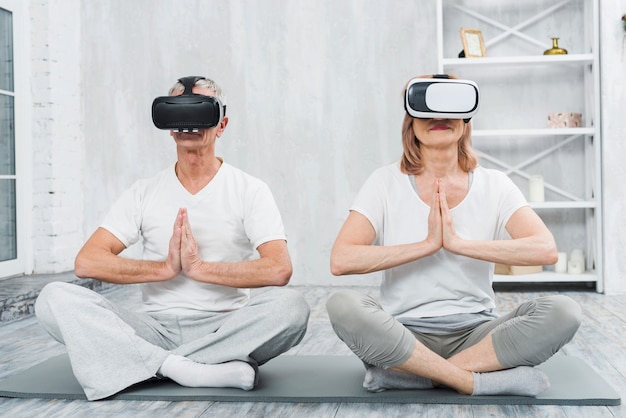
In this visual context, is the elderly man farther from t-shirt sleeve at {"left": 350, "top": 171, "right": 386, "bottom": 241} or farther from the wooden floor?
t-shirt sleeve at {"left": 350, "top": 171, "right": 386, "bottom": 241}

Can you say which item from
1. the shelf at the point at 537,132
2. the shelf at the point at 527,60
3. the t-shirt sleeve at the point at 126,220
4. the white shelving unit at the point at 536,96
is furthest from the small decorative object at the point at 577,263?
the t-shirt sleeve at the point at 126,220

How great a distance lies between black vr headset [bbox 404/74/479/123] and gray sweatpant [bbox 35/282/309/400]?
61cm

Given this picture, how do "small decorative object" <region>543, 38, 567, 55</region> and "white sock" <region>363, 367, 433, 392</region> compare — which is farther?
"small decorative object" <region>543, 38, 567, 55</region>

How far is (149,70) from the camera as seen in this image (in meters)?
4.90

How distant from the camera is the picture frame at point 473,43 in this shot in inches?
172

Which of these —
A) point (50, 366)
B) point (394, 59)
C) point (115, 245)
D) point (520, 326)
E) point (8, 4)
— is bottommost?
point (50, 366)

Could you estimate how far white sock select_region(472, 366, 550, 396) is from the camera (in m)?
2.00

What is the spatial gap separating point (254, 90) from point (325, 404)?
9.95ft

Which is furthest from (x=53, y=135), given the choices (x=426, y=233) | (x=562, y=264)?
(x=426, y=233)

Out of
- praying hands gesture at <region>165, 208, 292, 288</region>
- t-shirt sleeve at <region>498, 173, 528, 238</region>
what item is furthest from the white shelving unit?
praying hands gesture at <region>165, 208, 292, 288</region>

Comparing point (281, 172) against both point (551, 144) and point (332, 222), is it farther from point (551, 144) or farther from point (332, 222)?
point (551, 144)

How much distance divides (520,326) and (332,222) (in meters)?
2.79

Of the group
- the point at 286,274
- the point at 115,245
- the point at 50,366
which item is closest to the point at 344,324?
the point at 286,274

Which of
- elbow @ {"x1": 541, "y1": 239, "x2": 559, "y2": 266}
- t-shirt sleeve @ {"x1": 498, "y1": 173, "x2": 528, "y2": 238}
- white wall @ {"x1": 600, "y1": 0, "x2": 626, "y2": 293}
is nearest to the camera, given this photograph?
elbow @ {"x1": 541, "y1": 239, "x2": 559, "y2": 266}
